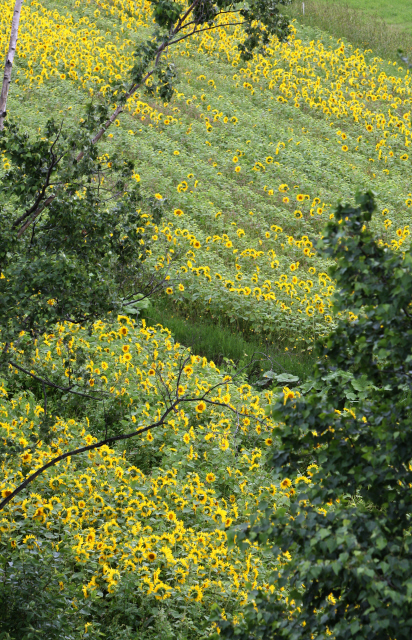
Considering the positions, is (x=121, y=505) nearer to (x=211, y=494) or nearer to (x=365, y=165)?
(x=211, y=494)

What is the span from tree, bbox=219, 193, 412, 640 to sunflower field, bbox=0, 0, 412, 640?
0.13 m

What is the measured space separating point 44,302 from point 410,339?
2.22 metres

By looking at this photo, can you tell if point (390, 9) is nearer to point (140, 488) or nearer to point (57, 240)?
point (140, 488)

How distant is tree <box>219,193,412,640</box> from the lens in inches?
84.8

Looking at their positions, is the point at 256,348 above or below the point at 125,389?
above

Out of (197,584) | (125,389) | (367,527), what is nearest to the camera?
(367,527)

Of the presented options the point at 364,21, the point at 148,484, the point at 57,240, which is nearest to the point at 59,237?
the point at 57,240

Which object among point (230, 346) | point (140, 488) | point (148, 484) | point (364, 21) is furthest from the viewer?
point (364, 21)

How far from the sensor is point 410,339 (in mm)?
2309

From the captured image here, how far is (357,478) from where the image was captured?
92.7 inches

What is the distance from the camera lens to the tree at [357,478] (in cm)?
215

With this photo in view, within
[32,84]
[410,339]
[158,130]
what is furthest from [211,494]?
[32,84]

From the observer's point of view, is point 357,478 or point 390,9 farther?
point 390,9

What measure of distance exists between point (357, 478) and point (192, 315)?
7.57 m
